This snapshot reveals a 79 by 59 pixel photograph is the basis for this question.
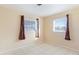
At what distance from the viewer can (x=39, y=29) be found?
1.48m

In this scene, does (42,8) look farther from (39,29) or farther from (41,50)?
(41,50)

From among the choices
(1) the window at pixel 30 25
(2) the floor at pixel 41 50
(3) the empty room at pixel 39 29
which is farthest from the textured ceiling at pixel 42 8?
(2) the floor at pixel 41 50

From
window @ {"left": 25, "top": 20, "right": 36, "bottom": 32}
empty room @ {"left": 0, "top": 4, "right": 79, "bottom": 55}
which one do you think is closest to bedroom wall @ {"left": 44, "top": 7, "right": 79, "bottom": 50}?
empty room @ {"left": 0, "top": 4, "right": 79, "bottom": 55}

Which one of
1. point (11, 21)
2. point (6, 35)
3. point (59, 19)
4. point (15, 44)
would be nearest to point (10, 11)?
point (11, 21)

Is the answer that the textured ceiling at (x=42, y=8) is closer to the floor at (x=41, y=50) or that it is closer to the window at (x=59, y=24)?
the window at (x=59, y=24)

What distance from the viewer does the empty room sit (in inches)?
51.7

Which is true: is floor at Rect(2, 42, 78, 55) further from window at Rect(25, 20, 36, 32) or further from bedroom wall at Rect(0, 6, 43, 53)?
window at Rect(25, 20, 36, 32)

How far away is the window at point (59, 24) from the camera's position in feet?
4.57

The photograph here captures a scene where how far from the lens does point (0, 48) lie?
1306 mm

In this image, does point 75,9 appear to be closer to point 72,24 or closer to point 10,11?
point 72,24
